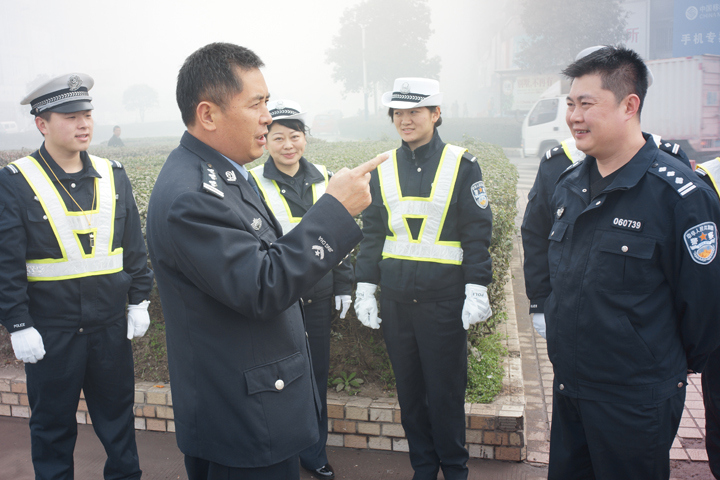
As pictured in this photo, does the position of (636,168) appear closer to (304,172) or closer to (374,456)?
(304,172)

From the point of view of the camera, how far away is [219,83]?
167cm

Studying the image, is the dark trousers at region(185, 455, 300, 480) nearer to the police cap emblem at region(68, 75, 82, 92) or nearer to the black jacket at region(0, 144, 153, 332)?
the black jacket at region(0, 144, 153, 332)

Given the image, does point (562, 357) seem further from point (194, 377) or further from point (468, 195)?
point (194, 377)

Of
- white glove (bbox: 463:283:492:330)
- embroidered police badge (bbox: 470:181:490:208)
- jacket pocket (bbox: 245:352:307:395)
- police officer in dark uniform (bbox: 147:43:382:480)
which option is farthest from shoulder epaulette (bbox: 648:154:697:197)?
jacket pocket (bbox: 245:352:307:395)

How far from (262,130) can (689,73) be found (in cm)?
1805

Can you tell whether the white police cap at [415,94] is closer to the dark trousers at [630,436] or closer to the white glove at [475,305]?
the white glove at [475,305]

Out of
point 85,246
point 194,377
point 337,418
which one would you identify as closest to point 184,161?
point 194,377

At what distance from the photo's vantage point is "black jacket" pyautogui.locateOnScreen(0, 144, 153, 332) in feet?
8.98

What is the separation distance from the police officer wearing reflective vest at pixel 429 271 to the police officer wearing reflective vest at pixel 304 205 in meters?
0.26

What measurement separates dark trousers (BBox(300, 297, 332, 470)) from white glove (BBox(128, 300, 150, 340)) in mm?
950

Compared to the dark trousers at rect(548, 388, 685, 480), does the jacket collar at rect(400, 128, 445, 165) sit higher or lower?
higher

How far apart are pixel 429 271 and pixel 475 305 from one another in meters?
0.30

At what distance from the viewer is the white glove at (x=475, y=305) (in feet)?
9.18

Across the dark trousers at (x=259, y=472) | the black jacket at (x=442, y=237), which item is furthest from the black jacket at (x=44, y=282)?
the black jacket at (x=442, y=237)
